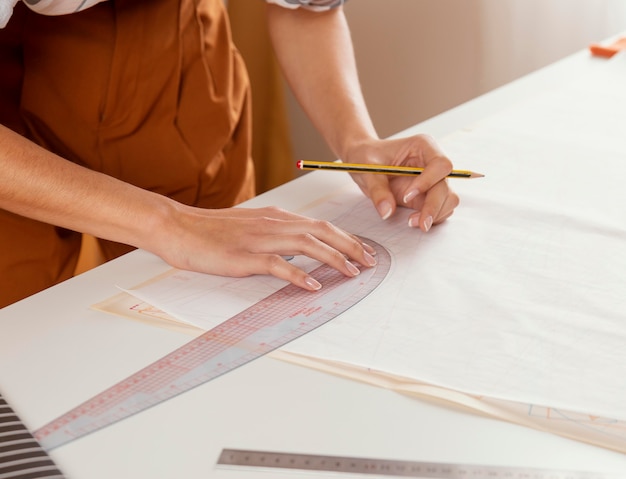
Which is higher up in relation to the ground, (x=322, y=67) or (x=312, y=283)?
(x=322, y=67)

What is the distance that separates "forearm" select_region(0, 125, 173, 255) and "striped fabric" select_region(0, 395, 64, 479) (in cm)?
31

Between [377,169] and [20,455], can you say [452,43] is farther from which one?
[20,455]

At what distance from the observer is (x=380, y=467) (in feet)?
2.14

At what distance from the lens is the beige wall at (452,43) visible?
6.79ft

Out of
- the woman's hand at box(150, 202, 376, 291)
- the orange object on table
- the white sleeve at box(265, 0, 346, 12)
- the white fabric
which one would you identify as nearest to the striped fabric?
the woman's hand at box(150, 202, 376, 291)

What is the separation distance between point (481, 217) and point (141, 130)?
0.57 metres

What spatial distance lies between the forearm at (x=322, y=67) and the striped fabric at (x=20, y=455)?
662 millimetres

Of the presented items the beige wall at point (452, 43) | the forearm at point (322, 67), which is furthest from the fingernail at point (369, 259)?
the beige wall at point (452, 43)

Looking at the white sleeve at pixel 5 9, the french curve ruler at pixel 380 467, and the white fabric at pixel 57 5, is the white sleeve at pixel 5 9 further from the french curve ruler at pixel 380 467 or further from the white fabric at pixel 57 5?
the french curve ruler at pixel 380 467

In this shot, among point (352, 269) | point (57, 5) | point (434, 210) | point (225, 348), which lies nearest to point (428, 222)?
point (434, 210)

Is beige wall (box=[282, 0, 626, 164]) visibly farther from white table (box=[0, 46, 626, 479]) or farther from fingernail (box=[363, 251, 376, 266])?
Answer: white table (box=[0, 46, 626, 479])

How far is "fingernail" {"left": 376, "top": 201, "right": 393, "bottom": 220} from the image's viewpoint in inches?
41.3

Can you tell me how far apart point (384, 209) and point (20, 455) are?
21.0 inches

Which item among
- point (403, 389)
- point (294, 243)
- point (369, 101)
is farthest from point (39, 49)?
point (369, 101)
